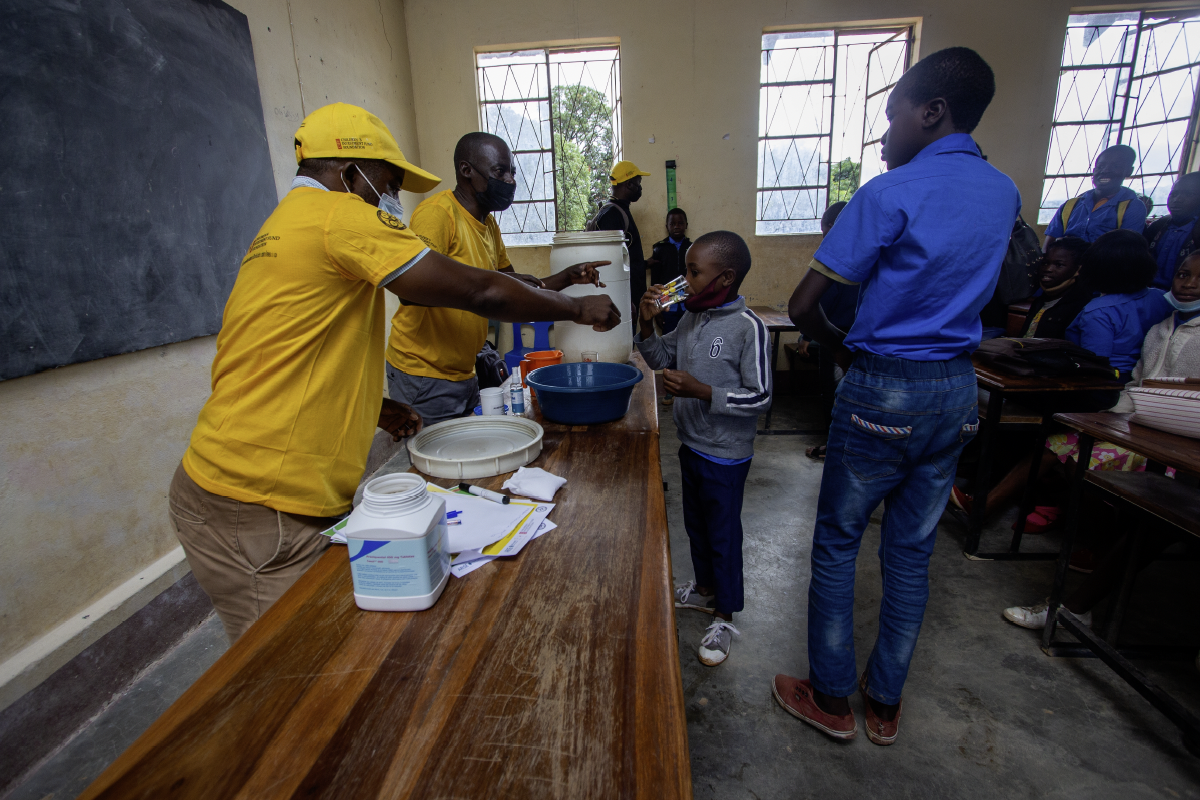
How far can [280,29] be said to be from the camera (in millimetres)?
3068

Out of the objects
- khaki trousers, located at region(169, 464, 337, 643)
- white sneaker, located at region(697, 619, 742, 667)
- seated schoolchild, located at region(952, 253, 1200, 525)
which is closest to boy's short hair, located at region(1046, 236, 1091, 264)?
seated schoolchild, located at region(952, 253, 1200, 525)

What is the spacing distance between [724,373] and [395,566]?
1208 millimetres

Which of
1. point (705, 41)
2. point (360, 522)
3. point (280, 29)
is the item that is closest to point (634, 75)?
point (705, 41)

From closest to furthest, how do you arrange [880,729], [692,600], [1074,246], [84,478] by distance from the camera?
[880,729] → [84,478] → [692,600] → [1074,246]

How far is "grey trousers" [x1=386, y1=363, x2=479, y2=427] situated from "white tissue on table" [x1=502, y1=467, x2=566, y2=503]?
853 millimetres

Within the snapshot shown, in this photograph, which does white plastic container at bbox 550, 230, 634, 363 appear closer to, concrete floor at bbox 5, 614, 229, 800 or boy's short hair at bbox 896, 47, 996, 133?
boy's short hair at bbox 896, 47, 996, 133

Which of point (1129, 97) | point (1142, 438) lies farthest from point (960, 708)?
point (1129, 97)

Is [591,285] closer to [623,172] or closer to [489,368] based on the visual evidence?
[489,368]

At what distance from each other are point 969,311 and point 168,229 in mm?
2837

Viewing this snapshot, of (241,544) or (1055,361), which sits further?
(1055,361)

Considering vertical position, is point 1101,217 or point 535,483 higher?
point 1101,217

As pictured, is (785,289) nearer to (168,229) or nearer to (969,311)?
(969,311)

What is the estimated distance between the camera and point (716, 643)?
1.96 m

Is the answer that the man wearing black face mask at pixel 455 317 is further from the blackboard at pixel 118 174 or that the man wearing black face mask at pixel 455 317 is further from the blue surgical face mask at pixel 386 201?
the blackboard at pixel 118 174
